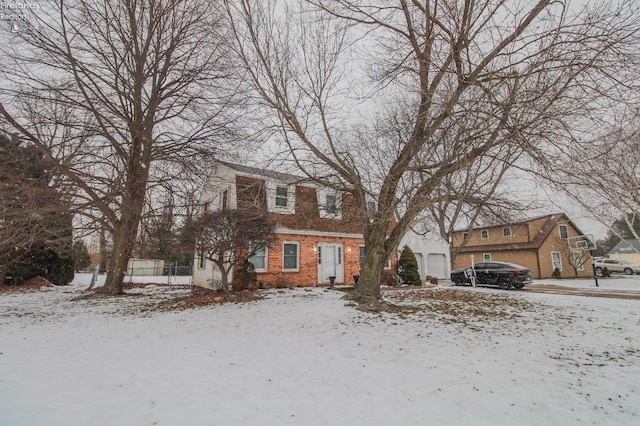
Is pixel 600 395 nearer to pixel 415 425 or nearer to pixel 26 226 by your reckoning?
pixel 415 425

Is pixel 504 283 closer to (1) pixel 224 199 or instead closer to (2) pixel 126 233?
(1) pixel 224 199

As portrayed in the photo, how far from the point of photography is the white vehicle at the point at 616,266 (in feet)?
88.2

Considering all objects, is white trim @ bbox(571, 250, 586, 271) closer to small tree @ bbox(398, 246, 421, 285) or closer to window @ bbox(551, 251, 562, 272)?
window @ bbox(551, 251, 562, 272)

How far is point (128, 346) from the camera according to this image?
5.30 metres

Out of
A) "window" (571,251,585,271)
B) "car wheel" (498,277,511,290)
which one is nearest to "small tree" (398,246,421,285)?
"car wheel" (498,277,511,290)

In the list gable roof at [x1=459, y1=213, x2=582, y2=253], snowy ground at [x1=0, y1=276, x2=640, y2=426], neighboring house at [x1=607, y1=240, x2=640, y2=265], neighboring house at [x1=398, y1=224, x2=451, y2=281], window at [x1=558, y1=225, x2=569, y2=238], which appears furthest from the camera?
neighboring house at [x1=607, y1=240, x2=640, y2=265]

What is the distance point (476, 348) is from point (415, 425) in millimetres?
2974

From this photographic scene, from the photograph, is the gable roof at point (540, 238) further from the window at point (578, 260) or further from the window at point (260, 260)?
the window at point (260, 260)

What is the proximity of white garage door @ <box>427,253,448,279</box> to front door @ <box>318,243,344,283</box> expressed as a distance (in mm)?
9765

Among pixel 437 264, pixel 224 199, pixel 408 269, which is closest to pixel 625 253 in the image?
pixel 437 264

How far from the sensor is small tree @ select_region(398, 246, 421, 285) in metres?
16.7

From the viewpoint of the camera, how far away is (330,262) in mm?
16062

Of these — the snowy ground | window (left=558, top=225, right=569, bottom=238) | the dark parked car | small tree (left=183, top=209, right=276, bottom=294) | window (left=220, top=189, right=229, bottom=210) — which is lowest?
the snowy ground

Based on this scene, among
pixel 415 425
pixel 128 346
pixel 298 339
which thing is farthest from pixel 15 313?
pixel 415 425
